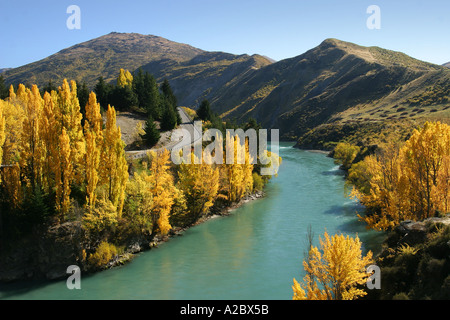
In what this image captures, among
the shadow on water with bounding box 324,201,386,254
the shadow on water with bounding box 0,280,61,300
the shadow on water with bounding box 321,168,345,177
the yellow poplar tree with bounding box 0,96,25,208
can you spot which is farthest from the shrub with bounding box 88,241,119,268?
the shadow on water with bounding box 321,168,345,177

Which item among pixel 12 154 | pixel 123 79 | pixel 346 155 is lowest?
pixel 346 155

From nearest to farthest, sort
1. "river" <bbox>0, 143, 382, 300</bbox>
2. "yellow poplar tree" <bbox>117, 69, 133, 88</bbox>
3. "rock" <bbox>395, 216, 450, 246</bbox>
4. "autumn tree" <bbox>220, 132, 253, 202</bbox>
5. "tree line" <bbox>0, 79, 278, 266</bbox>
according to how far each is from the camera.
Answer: "rock" <bbox>395, 216, 450, 246</bbox> < "river" <bbox>0, 143, 382, 300</bbox> < "tree line" <bbox>0, 79, 278, 266</bbox> < "autumn tree" <bbox>220, 132, 253, 202</bbox> < "yellow poplar tree" <bbox>117, 69, 133, 88</bbox>

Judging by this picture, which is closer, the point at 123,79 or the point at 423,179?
the point at 423,179

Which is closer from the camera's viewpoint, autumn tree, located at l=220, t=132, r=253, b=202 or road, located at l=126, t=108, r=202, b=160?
road, located at l=126, t=108, r=202, b=160

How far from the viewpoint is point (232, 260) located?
30781 millimetres

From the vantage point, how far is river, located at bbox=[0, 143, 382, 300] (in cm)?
2533

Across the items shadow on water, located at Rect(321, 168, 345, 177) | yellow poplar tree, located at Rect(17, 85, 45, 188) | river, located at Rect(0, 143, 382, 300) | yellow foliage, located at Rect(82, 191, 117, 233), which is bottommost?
river, located at Rect(0, 143, 382, 300)

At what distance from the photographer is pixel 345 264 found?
18.0 metres

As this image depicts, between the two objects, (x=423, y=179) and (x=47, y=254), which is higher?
(x=423, y=179)

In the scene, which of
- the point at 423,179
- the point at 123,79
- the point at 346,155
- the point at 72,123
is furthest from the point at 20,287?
the point at 346,155

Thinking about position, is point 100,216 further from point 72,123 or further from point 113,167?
point 72,123

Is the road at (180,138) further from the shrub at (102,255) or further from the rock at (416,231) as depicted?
the rock at (416,231)

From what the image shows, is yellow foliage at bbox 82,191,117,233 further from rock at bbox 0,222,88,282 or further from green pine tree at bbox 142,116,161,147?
green pine tree at bbox 142,116,161,147

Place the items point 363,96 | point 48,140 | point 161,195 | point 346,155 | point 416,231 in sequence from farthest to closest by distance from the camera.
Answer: point 363,96 → point 346,155 → point 161,195 → point 48,140 → point 416,231
